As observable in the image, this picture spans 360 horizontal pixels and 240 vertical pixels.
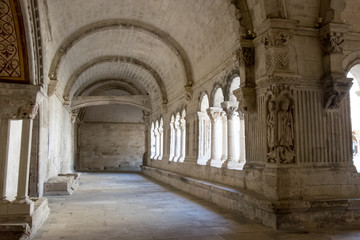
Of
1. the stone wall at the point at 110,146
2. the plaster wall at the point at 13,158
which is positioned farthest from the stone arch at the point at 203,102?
the stone wall at the point at 110,146

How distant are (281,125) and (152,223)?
288 cm

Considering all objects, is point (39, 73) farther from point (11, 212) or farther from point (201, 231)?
point (201, 231)

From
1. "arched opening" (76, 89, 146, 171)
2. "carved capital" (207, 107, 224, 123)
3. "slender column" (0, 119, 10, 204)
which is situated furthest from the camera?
"arched opening" (76, 89, 146, 171)

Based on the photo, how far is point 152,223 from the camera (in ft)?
19.0

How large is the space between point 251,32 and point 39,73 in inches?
168

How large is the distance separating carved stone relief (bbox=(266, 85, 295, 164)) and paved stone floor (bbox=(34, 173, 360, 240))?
1292mm

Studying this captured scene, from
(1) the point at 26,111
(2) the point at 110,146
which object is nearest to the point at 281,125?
(1) the point at 26,111

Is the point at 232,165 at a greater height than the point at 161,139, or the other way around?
the point at 161,139

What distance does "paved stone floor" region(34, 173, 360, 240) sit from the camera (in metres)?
4.96

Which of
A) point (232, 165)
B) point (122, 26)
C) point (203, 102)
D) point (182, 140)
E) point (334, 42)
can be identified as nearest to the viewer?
point (334, 42)

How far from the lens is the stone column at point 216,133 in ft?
31.7

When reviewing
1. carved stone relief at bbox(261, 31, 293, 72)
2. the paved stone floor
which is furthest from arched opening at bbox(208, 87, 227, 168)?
carved stone relief at bbox(261, 31, 293, 72)

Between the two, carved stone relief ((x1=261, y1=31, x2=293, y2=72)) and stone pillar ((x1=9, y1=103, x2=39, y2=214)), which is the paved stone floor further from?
carved stone relief ((x1=261, y1=31, x2=293, y2=72))

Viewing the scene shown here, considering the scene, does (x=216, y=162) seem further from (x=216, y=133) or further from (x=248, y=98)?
(x=248, y=98)
